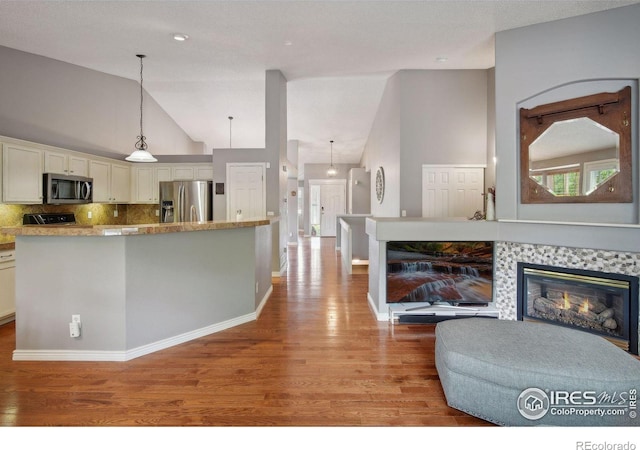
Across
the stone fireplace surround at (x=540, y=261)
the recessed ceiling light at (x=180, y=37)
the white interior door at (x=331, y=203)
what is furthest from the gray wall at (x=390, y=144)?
the white interior door at (x=331, y=203)

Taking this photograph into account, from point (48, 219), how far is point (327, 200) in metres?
9.07

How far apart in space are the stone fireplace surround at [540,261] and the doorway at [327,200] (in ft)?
29.2

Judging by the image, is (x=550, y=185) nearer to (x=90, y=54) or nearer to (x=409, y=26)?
(x=409, y=26)

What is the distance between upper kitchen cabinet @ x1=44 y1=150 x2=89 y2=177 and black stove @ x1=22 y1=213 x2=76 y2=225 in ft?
1.89

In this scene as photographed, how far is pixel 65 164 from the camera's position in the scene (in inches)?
174

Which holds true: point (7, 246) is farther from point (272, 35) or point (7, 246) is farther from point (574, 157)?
point (574, 157)

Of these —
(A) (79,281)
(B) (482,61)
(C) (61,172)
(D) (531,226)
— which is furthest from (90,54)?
(D) (531,226)

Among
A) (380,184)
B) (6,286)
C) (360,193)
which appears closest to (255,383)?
(6,286)

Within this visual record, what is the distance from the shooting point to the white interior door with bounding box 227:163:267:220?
5672 millimetres

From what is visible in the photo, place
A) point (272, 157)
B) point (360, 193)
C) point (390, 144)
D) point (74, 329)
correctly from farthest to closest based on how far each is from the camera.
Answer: point (360, 193), point (390, 144), point (272, 157), point (74, 329)

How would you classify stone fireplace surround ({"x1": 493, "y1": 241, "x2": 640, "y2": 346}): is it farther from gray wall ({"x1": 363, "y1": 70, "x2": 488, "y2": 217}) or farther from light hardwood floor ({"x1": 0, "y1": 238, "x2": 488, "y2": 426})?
gray wall ({"x1": 363, "y1": 70, "x2": 488, "y2": 217})

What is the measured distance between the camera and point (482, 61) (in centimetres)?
477

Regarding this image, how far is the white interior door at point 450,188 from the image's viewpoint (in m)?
5.30

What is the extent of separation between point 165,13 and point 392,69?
129 inches
